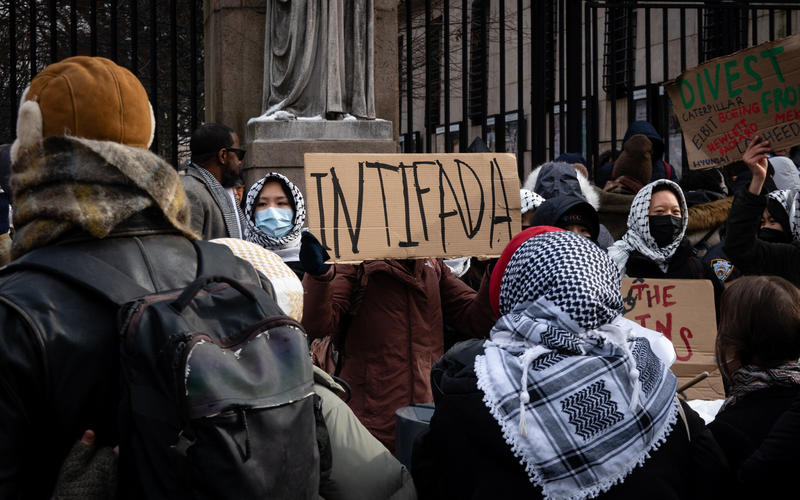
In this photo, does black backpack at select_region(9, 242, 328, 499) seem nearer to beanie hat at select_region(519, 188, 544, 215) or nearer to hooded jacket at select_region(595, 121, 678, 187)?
beanie hat at select_region(519, 188, 544, 215)

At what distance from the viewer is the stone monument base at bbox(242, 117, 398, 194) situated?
257 inches

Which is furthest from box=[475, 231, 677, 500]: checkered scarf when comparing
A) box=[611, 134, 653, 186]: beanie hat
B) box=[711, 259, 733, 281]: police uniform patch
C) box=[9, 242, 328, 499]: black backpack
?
box=[611, 134, 653, 186]: beanie hat

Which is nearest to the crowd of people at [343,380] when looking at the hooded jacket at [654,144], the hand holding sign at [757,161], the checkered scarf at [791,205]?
the hand holding sign at [757,161]

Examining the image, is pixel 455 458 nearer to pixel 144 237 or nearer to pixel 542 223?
pixel 144 237

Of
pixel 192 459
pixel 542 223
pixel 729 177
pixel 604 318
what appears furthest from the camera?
pixel 729 177

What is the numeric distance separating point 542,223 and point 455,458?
2262mm

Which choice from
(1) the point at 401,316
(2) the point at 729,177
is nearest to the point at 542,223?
(1) the point at 401,316

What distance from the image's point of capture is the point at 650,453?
2.18 m

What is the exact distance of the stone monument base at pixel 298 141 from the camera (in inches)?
257

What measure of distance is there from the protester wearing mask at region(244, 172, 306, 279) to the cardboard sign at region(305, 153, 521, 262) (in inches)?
27.4

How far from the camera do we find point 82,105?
1.79 meters

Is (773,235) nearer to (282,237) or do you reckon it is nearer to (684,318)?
(684,318)

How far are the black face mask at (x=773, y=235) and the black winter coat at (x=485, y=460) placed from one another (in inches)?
113

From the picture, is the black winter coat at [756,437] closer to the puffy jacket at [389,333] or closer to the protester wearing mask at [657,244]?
the puffy jacket at [389,333]
